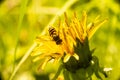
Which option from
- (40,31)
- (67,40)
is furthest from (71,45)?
(40,31)

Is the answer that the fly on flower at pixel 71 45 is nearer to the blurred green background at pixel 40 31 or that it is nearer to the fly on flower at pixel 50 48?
the fly on flower at pixel 50 48

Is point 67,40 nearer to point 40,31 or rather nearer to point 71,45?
point 71,45

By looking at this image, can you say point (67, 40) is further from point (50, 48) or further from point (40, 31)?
point (40, 31)

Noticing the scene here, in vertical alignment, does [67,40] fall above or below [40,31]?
above

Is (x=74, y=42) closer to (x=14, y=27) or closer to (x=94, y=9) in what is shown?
(x=94, y=9)

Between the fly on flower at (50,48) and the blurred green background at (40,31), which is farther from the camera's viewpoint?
the blurred green background at (40,31)

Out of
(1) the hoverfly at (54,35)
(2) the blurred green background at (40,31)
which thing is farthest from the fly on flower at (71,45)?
(2) the blurred green background at (40,31)

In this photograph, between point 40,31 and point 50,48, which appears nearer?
point 50,48
